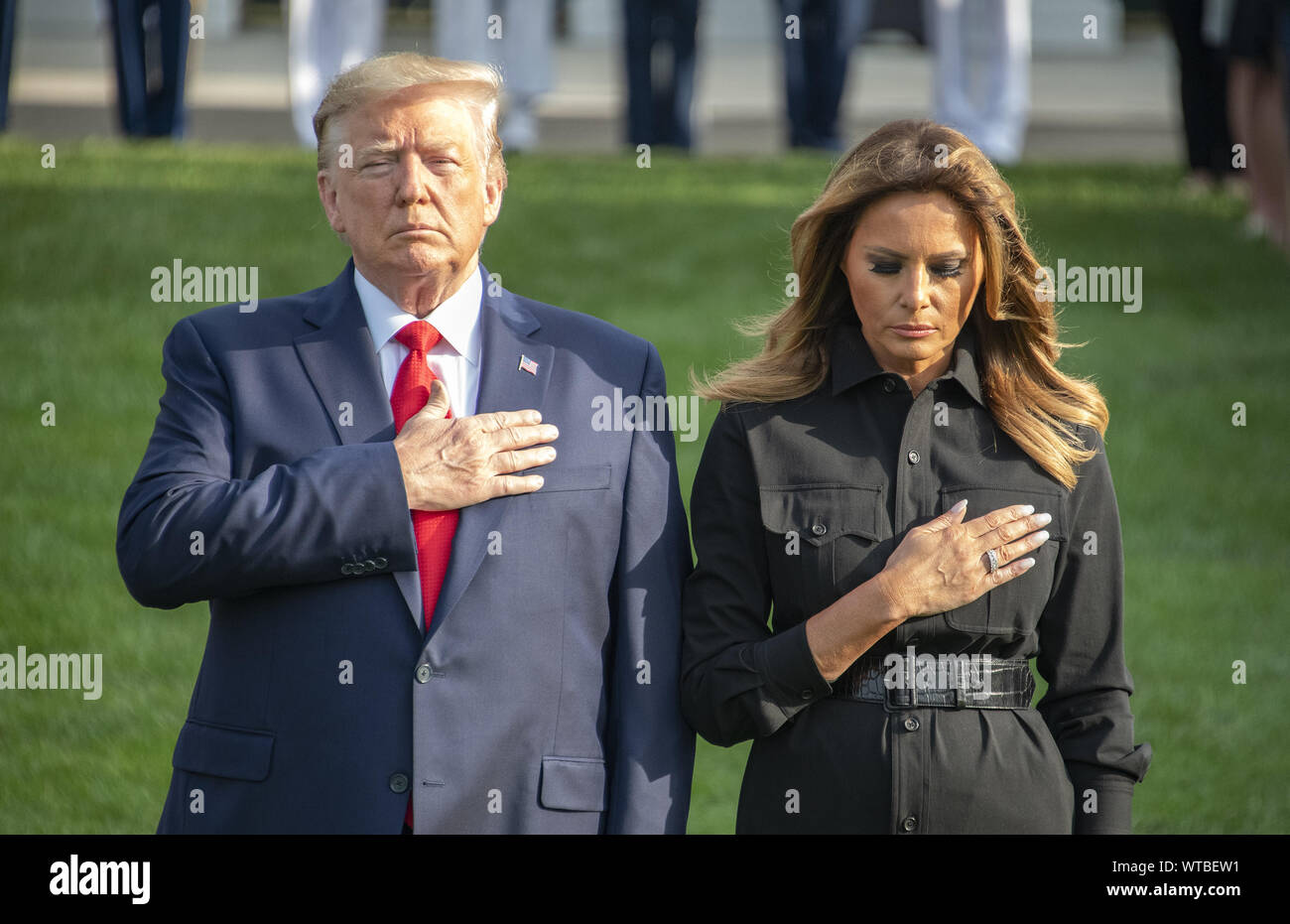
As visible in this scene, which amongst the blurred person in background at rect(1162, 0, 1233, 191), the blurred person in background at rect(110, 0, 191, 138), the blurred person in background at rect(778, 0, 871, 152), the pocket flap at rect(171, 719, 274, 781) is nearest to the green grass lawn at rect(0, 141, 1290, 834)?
the blurred person in background at rect(1162, 0, 1233, 191)

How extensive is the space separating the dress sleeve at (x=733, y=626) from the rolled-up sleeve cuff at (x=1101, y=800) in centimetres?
54

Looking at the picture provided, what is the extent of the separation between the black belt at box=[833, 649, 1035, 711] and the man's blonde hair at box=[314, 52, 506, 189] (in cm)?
116

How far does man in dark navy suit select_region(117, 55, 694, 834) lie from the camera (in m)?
2.92

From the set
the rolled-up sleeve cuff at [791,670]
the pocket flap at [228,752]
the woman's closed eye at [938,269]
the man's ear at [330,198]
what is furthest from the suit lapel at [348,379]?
the woman's closed eye at [938,269]

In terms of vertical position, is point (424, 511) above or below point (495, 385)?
below

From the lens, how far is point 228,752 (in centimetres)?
297

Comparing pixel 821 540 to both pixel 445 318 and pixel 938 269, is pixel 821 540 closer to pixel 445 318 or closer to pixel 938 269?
pixel 938 269

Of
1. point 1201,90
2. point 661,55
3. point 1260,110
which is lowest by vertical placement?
point 1260,110

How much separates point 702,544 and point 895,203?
0.73m

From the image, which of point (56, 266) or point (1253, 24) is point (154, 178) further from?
point (1253, 24)

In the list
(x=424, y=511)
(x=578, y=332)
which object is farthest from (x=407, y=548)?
(x=578, y=332)

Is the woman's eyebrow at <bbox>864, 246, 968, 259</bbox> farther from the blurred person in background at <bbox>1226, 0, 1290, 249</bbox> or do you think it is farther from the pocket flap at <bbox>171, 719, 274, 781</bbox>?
the blurred person in background at <bbox>1226, 0, 1290, 249</bbox>

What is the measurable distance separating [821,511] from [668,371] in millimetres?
6227

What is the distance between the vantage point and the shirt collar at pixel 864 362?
10.3 feet
